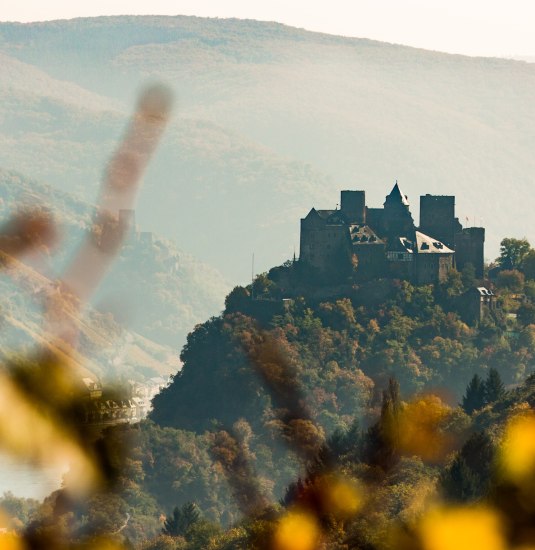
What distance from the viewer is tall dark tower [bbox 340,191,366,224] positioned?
196m

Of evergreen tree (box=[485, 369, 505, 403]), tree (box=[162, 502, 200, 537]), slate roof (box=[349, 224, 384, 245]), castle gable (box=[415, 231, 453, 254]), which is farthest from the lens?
castle gable (box=[415, 231, 453, 254])

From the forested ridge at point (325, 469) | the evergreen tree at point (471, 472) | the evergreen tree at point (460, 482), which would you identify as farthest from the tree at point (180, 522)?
the evergreen tree at point (460, 482)

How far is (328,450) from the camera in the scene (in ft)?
530

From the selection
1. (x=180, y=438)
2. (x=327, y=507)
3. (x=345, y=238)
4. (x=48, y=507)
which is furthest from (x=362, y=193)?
(x=327, y=507)

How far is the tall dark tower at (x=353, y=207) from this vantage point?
195625mm

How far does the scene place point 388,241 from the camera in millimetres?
194875

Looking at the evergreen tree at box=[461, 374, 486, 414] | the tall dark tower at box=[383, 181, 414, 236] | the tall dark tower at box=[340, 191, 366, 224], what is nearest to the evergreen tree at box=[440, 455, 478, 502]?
the evergreen tree at box=[461, 374, 486, 414]

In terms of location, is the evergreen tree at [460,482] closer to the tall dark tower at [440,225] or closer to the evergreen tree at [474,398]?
Result: the evergreen tree at [474,398]

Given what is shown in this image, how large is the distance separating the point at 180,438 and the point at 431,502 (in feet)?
236

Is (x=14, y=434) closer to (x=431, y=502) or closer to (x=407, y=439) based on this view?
(x=407, y=439)

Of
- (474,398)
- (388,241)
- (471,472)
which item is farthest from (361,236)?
(471,472)

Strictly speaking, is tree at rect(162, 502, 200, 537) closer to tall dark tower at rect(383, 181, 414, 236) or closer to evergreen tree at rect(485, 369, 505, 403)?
evergreen tree at rect(485, 369, 505, 403)

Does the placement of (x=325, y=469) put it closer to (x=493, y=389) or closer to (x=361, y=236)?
(x=493, y=389)

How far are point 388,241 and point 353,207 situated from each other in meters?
4.48
